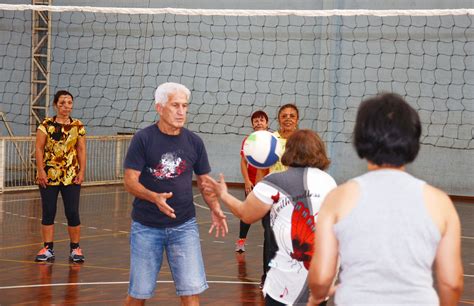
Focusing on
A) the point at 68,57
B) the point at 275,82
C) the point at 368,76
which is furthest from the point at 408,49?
the point at 68,57

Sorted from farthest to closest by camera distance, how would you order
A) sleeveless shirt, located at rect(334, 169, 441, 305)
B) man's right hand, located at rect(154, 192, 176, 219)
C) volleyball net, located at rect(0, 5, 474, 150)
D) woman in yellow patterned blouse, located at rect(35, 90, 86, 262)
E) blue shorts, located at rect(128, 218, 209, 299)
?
volleyball net, located at rect(0, 5, 474, 150), woman in yellow patterned blouse, located at rect(35, 90, 86, 262), blue shorts, located at rect(128, 218, 209, 299), man's right hand, located at rect(154, 192, 176, 219), sleeveless shirt, located at rect(334, 169, 441, 305)

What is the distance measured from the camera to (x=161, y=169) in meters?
5.79

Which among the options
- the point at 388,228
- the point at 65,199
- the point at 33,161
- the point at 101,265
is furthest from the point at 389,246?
the point at 33,161

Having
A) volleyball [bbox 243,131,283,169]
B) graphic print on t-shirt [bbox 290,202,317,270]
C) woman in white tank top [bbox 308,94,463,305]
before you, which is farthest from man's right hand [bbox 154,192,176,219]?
woman in white tank top [bbox 308,94,463,305]

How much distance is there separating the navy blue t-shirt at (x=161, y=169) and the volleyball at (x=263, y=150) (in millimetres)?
651

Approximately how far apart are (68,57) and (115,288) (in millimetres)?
12998

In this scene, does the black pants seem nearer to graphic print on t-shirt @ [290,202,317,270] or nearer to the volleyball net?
graphic print on t-shirt @ [290,202,317,270]

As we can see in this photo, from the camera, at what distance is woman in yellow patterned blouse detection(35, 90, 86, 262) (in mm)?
9539

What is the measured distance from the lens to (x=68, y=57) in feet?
67.6

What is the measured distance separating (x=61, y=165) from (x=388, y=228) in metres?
6.97

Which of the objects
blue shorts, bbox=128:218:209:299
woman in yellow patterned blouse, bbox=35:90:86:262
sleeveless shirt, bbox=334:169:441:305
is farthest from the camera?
woman in yellow patterned blouse, bbox=35:90:86:262

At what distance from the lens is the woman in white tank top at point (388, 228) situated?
9.85 feet

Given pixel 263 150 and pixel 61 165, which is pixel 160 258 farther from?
pixel 61 165

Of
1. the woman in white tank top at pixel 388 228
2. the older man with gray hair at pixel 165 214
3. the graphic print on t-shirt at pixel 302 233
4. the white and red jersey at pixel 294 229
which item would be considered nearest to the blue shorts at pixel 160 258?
the older man with gray hair at pixel 165 214
